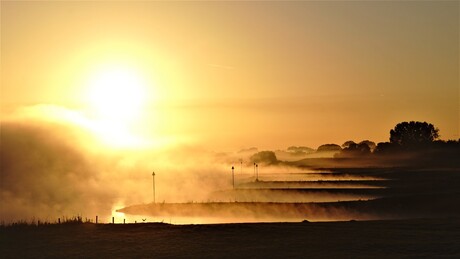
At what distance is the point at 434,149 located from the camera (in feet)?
511

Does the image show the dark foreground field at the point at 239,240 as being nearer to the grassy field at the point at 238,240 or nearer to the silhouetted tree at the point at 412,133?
the grassy field at the point at 238,240

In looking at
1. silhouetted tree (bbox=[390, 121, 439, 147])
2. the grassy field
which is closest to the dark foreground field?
the grassy field

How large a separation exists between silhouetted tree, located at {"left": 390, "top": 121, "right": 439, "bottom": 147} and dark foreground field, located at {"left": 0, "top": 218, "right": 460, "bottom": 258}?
477 ft

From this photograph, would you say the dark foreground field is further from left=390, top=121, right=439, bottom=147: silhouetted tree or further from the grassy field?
left=390, top=121, right=439, bottom=147: silhouetted tree

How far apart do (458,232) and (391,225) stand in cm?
426

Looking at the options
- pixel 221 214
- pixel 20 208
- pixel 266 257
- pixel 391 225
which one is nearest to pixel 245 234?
pixel 266 257

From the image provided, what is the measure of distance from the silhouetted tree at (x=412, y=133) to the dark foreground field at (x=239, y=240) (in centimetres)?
14546

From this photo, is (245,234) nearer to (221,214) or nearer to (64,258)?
(64,258)

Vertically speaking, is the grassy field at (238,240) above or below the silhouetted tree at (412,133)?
below

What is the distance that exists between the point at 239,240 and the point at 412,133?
157 m

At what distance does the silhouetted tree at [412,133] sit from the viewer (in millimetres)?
177750

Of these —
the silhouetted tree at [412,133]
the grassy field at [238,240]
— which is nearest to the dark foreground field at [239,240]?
the grassy field at [238,240]

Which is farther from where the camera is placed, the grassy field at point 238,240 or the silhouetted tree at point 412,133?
the silhouetted tree at point 412,133

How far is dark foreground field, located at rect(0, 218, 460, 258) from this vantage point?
90.2ft
